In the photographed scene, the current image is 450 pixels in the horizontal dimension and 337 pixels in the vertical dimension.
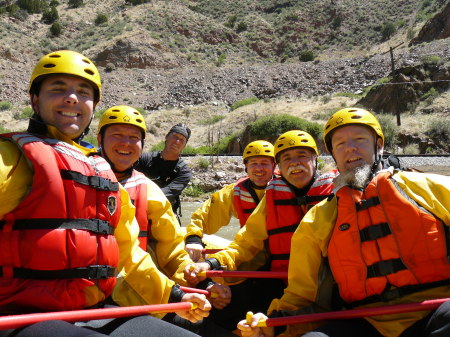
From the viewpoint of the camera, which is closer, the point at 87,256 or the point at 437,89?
the point at 87,256

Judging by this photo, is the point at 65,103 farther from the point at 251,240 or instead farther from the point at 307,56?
the point at 307,56

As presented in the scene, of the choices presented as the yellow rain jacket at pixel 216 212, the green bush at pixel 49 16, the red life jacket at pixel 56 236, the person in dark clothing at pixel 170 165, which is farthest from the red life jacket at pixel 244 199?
the green bush at pixel 49 16

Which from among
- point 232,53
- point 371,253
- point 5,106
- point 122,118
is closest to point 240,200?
point 122,118

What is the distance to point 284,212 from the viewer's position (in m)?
3.34

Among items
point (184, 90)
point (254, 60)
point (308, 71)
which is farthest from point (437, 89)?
point (254, 60)

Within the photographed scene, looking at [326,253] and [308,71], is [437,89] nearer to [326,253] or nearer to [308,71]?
[308,71]

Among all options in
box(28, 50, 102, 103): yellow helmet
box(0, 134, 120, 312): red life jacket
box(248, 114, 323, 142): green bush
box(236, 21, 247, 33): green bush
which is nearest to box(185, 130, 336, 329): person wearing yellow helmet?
box(0, 134, 120, 312): red life jacket

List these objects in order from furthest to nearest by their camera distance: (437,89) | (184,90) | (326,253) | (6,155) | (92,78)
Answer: (184,90) → (437,89) → (326,253) → (92,78) → (6,155)

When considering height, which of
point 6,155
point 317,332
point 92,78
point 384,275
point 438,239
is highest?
point 92,78

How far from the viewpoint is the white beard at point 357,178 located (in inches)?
95.7

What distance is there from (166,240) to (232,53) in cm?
5005

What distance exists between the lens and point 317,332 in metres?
2.11

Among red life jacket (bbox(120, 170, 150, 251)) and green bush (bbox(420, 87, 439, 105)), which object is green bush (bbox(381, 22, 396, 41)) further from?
red life jacket (bbox(120, 170, 150, 251))

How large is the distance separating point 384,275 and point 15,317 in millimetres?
1718
